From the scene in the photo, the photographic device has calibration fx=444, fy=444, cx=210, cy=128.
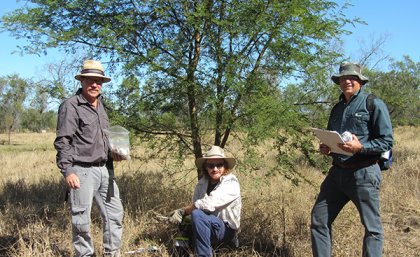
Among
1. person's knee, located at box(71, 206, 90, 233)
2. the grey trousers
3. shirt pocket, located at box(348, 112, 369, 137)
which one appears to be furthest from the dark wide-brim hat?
person's knee, located at box(71, 206, 90, 233)

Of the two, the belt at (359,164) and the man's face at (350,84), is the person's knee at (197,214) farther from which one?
the man's face at (350,84)

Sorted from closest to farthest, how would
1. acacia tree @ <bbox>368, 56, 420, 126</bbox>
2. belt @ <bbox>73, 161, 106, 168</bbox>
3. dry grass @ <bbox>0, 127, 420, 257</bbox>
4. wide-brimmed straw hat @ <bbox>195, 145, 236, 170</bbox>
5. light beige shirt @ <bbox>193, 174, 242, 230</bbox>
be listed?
belt @ <bbox>73, 161, 106, 168</bbox>
light beige shirt @ <bbox>193, 174, 242, 230</bbox>
wide-brimmed straw hat @ <bbox>195, 145, 236, 170</bbox>
dry grass @ <bbox>0, 127, 420, 257</bbox>
acacia tree @ <bbox>368, 56, 420, 126</bbox>

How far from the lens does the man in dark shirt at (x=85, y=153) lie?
13.5ft

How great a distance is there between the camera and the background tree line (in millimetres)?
5273

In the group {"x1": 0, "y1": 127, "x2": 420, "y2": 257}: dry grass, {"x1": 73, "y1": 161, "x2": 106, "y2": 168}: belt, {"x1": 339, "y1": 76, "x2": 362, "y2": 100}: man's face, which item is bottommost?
{"x1": 0, "y1": 127, "x2": 420, "y2": 257}: dry grass

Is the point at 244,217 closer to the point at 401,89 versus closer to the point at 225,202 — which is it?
the point at 225,202

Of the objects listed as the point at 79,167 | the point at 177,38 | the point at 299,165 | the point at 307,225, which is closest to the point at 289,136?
the point at 299,165

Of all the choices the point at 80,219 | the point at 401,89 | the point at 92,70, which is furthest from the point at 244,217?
the point at 401,89

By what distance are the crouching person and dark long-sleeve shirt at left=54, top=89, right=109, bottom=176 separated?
110 cm

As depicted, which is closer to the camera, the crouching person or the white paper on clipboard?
the white paper on clipboard

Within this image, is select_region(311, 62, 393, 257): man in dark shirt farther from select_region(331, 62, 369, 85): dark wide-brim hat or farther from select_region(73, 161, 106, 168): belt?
select_region(73, 161, 106, 168): belt

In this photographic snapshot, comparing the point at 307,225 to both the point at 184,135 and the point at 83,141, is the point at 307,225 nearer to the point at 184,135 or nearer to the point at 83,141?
the point at 184,135

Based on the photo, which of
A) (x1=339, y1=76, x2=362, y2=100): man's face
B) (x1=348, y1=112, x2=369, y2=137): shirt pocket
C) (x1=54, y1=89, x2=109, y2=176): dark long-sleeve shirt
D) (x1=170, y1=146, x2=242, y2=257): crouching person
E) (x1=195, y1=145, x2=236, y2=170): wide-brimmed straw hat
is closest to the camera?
(x1=348, y1=112, x2=369, y2=137): shirt pocket

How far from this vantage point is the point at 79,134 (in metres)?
4.24
